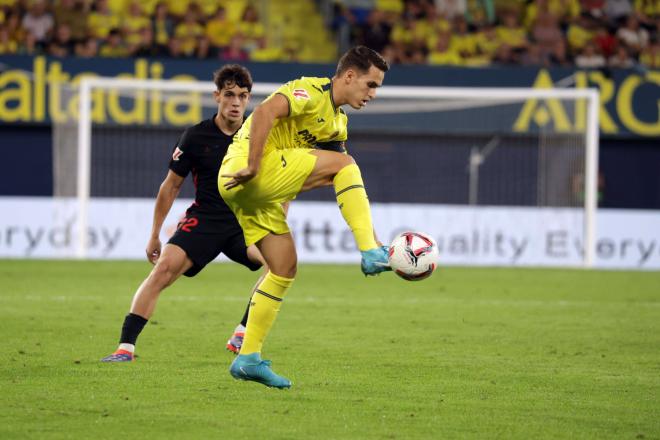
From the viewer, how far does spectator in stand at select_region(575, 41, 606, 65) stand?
21880 mm

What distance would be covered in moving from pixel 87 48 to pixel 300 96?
15141 mm

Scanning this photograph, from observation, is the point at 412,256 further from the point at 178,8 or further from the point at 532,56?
the point at 532,56

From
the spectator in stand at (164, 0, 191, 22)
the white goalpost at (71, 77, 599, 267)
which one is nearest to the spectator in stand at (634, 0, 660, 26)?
the white goalpost at (71, 77, 599, 267)

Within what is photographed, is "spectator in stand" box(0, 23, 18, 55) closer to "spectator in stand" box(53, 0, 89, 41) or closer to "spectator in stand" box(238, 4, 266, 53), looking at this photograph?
"spectator in stand" box(53, 0, 89, 41)

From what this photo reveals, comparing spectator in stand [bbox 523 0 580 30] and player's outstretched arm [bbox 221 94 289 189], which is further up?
spectator in stand [bbox 523 0 580 30]

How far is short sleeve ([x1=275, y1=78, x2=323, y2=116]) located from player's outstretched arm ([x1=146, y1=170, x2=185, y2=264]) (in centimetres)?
195

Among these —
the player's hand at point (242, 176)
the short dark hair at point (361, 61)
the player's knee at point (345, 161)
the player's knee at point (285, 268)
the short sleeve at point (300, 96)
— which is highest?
the short dark hair at point (361, 61)

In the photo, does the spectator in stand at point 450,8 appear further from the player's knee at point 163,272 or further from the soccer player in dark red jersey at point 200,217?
the player's knee at point 163,272

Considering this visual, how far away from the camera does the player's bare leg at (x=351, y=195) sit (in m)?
6.07

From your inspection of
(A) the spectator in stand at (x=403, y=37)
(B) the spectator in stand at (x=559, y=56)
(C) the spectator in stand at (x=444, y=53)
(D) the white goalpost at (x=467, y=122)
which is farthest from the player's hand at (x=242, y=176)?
(B) the spectator in stand at (x=559, y=56)

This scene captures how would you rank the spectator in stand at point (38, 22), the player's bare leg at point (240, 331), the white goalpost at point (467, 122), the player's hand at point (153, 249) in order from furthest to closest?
the spectator in stand at point (38, 22)
the white goalpost at point (467, 122)
the player's bare leg at point (240, 331)
the player's hand at point (153, 249)

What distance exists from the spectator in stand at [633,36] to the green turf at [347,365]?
9.19 m

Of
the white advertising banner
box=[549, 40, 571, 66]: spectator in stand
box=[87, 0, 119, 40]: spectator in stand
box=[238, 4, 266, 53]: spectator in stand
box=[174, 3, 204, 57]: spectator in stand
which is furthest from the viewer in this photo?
box=[549, 40, 571, 66]: spectator in stand

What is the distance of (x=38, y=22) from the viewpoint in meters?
20.7
